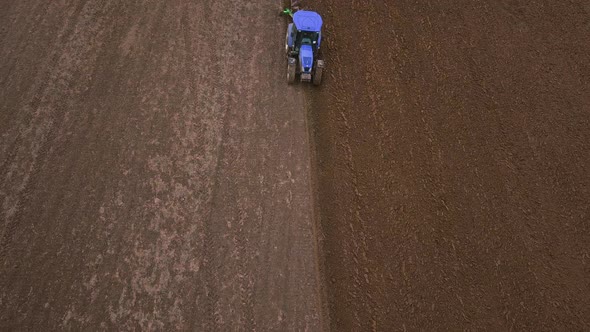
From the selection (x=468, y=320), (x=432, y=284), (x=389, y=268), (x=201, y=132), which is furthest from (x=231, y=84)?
(x=468, y=320)

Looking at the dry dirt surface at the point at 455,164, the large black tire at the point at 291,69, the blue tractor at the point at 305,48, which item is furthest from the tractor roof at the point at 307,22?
the dry dirt surface at the point at 455,164

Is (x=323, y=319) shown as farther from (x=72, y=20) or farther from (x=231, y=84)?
(x=72, y=20)

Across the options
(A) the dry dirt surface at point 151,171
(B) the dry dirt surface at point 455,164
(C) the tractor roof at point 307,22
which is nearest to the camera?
(A) the dry dirt surface at point 151,171

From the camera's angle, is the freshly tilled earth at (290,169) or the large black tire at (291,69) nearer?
the freshly tilled earth at (290,169)

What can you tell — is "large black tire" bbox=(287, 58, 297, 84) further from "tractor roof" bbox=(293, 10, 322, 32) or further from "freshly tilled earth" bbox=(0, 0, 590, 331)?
"tractor roof" bbox=(293, 10, 322, 32)

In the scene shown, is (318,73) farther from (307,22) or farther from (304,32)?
(307,22)

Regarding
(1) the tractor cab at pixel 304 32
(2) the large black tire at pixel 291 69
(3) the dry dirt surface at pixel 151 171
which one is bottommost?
(3) the dry dirt surface at pixel 151 171

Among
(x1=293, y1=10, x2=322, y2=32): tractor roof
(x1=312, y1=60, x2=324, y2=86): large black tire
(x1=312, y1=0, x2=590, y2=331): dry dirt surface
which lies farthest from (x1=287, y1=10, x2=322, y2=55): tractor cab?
(x1=312, y1=0, x2=590, y2=331): dry dirt surface

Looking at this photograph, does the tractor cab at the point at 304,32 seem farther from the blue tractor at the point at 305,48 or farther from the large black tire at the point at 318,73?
the large black tire at the point at 318,73
